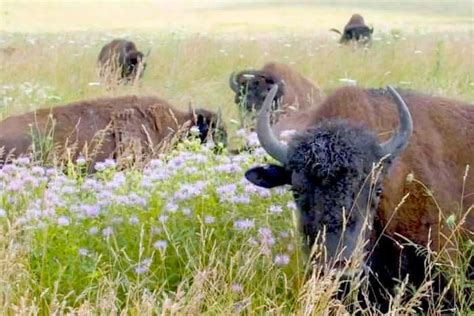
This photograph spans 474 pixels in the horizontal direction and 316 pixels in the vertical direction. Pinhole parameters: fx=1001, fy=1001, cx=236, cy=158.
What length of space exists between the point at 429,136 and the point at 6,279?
301 cm

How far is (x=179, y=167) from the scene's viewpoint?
21.7 feet

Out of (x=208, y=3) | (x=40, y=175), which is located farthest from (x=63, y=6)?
(x=40, y=175)

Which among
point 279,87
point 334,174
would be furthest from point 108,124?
point 334,174

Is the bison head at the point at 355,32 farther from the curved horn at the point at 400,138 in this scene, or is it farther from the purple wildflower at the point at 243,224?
the purple wildflower at the point at 243,224

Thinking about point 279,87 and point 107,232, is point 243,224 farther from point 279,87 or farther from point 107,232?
point 279,87

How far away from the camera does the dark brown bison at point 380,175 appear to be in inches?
224

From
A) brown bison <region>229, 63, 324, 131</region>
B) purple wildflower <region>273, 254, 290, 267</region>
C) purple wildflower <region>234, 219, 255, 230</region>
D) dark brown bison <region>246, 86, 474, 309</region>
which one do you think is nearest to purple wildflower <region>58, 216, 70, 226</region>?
purple wildflower <region>234, 219, 255, 230</region>

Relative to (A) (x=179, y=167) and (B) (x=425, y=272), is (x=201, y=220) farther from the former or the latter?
(B) (x=425, y=272)

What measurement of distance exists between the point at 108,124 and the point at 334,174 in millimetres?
4877

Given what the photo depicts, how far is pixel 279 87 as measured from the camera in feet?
42.8

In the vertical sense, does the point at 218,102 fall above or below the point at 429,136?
below

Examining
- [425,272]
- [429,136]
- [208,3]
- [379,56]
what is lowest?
[208,3]

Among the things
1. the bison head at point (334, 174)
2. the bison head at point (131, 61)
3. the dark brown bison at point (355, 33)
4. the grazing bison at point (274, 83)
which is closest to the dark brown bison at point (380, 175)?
the bison head at point (334, 174)

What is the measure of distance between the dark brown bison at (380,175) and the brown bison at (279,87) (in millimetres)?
5605
